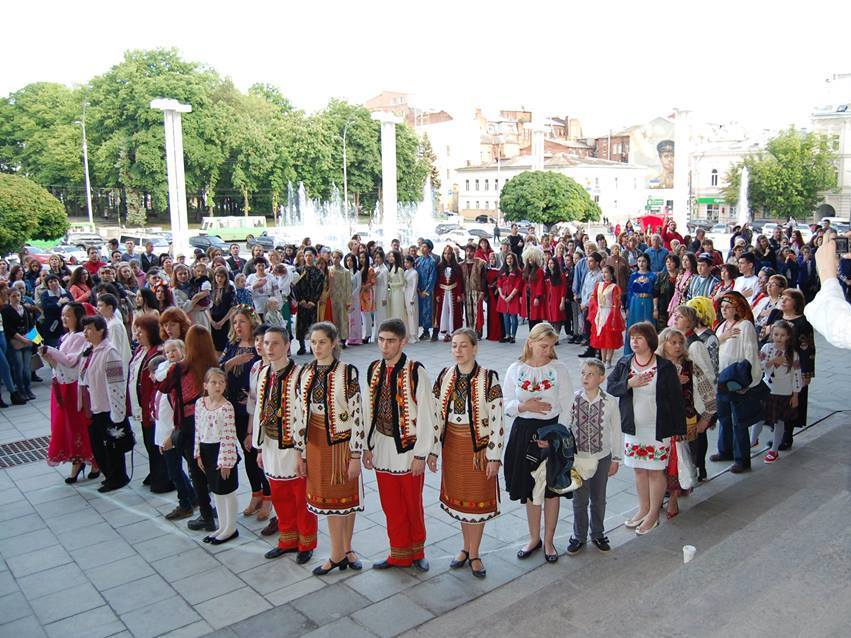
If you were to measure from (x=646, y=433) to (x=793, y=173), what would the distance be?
50781 mm

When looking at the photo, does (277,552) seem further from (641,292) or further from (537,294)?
(537,294)

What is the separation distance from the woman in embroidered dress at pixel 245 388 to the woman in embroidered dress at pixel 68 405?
174 cm

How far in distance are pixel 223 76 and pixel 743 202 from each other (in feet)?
130

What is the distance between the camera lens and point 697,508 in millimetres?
5691

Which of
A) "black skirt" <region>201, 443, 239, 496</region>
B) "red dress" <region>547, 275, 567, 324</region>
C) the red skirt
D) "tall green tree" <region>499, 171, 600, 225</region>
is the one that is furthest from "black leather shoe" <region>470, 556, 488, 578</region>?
"tall green tree" <region>499, 171, 600, 225</region>

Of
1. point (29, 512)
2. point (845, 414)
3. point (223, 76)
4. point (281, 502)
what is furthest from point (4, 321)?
point (223, 76)

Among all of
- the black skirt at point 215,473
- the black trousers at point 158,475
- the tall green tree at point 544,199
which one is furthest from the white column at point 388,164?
the black skirt at point 215,473

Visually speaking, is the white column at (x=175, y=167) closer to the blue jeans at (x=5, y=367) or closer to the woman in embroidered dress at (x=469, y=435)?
the blue jeans at (x=5, y=367)

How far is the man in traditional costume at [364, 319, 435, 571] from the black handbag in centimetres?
284

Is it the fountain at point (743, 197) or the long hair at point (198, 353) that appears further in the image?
the fountain at point (743, 197)

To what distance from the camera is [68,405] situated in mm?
6551

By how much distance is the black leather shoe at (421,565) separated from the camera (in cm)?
475

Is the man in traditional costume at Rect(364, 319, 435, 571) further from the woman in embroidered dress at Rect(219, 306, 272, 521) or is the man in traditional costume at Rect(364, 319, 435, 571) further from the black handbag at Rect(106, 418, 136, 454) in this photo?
the black handbag at Rect(106, 418, 136, 454)

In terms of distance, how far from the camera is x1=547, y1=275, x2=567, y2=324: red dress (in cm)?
1215
